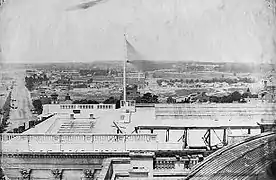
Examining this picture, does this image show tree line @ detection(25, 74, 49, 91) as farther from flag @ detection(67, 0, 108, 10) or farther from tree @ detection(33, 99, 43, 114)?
flag @ detection(67, 0, 108, 10)

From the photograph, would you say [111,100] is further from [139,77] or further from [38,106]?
[38,106]

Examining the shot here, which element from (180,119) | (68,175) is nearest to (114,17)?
(180,119)

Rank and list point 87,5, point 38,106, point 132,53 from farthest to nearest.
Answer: point 38,106 < point 132,53 < point 87,5

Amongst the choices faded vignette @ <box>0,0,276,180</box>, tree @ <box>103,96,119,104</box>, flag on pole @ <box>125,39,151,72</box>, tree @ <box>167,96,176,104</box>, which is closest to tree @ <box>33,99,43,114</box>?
faded vignette @ <box>0,0,276,180</box>

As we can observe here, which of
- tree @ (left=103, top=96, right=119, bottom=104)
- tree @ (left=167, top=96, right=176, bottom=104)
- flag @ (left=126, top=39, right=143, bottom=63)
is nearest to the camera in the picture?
flag @ (left=126, top=39, right=143, bottom=63)

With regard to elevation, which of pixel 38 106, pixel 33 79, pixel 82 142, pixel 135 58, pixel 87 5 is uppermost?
pixel 87 5

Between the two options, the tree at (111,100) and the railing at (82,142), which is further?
the tree at (111,100)

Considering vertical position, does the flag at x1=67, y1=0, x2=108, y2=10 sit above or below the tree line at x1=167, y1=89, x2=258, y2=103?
above

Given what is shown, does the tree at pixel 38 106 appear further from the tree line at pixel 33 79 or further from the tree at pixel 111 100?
the tree at pixel 111 100

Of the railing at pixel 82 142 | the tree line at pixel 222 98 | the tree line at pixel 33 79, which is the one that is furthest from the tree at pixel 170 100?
the tree line at pixel 33 79

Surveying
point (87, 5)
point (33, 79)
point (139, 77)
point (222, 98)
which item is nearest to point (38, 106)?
point (33, 79)
